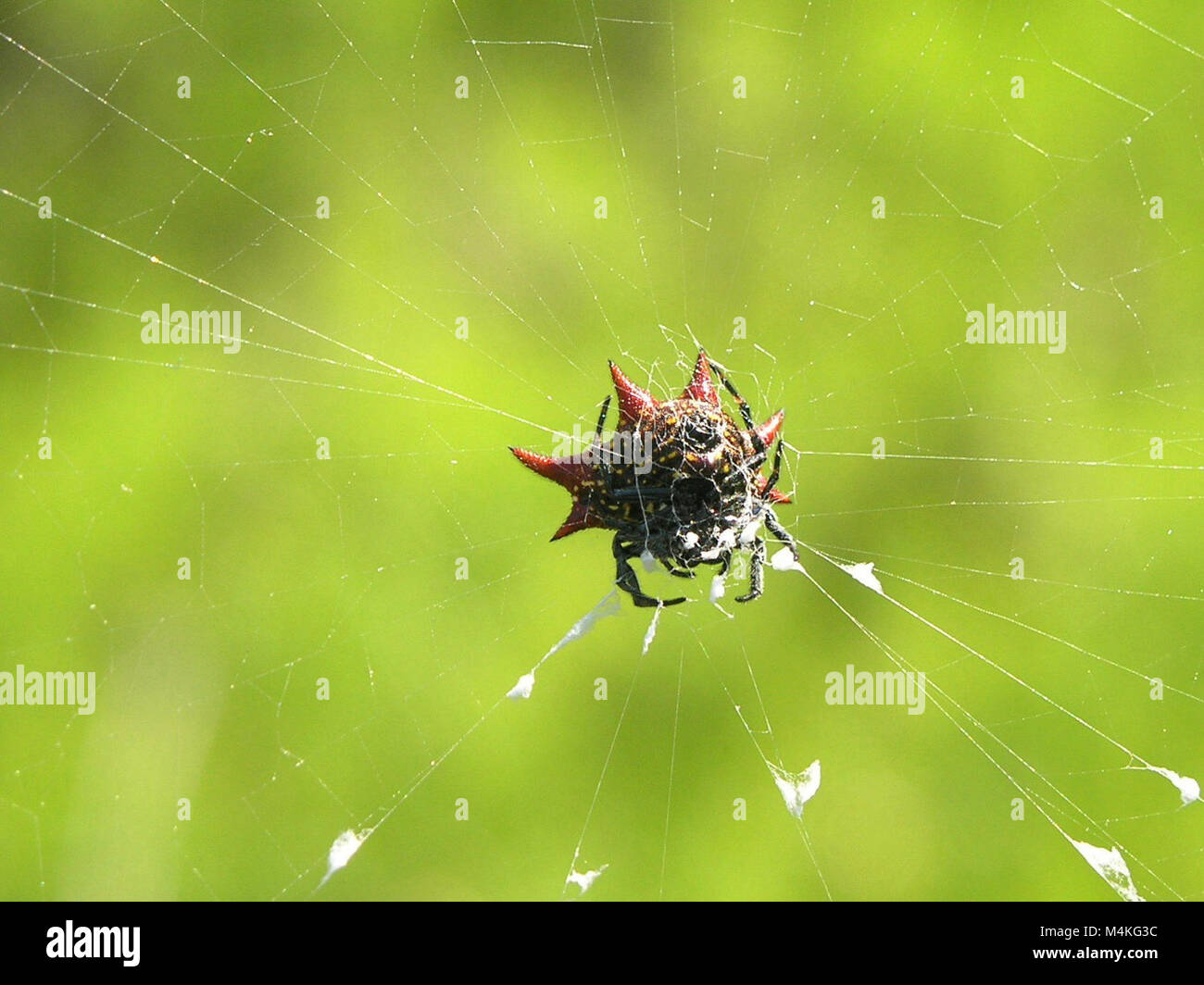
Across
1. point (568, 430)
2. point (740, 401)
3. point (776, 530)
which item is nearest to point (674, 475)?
point (740, 401)

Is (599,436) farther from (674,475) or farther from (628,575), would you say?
(628,575)

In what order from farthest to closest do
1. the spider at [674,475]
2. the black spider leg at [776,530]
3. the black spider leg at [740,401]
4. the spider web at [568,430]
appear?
the spider web at [568,430] < the black spider leg at [776,530] < the black spider leg at [740,401] < the spider at [674,475]

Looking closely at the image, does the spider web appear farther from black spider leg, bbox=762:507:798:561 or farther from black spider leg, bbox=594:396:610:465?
black spider leg, bbox=594:396:610:465

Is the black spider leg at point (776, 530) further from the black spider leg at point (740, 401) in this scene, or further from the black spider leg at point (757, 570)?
the black spider leg at point (740, 401)

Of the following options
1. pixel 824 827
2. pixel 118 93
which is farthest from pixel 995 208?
pixel 118 93

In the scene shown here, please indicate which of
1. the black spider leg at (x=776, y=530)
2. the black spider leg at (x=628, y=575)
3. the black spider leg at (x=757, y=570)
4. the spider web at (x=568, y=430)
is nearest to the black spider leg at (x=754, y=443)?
the black spider leg at (x=776, y=530)

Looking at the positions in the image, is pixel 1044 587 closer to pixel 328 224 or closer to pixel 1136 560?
pixel 1136 560

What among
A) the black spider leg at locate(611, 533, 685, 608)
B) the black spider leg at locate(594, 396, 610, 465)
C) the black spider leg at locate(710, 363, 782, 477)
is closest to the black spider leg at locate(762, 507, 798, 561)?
the black spider leg at locate(710, 363, 782, 477)
